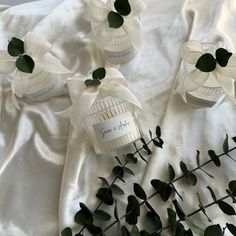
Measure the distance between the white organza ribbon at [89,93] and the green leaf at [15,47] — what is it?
0.09 m

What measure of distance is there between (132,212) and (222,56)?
25 cm

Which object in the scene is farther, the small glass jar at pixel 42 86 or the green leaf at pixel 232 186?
the small glass jar at pixel 42 86

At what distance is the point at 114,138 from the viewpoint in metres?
0.58

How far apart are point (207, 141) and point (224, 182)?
0.07 m

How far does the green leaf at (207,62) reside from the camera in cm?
57

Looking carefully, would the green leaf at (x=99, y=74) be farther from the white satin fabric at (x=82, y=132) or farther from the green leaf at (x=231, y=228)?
the green leaf at (x=231, y=228)

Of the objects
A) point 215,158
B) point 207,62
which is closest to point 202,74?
point 207,62

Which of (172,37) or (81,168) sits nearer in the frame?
(81,168)

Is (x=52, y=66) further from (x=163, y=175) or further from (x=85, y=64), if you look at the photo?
(x=163, y=175)

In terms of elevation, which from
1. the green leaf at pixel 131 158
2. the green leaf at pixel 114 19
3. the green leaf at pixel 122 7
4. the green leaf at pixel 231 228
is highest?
the green leaf at pixel 122 7

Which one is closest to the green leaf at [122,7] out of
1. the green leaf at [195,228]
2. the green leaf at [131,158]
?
the green leaf at [131,158]

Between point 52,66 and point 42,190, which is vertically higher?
point 52,66

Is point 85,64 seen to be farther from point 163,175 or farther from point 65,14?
point 163,175

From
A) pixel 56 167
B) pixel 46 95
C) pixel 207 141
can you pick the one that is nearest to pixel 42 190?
pixel 56 167
